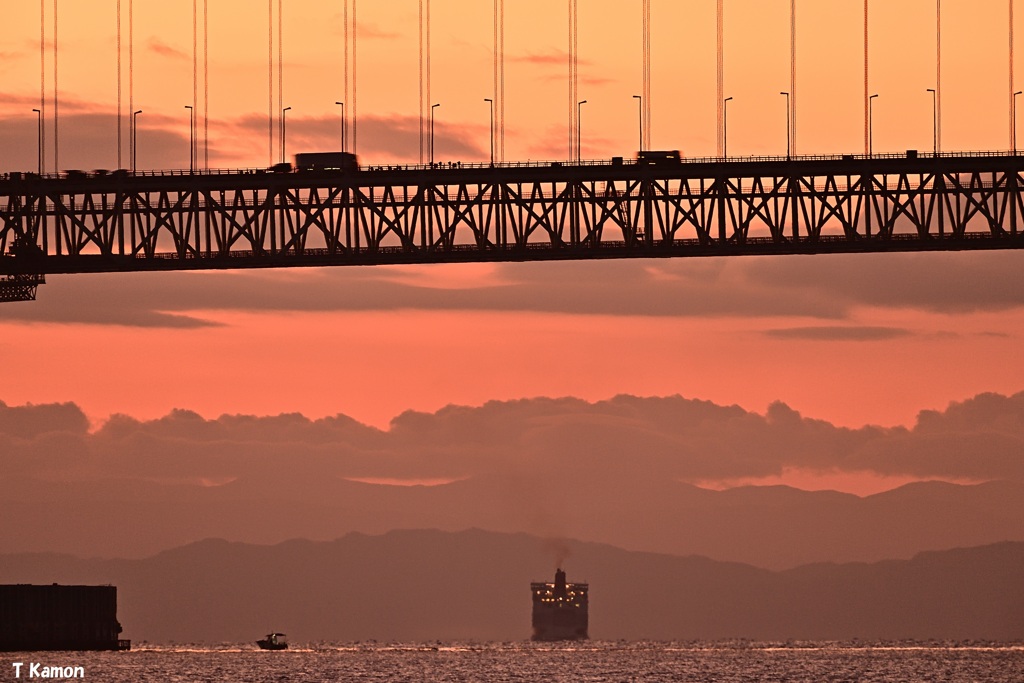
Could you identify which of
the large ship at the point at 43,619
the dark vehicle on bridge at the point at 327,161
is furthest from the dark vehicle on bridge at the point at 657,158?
the large ship at the point at 43,619

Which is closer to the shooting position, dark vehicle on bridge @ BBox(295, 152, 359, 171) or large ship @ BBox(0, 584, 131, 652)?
dark vehicle on bridge @ BBox(295, 152, 359, 171)

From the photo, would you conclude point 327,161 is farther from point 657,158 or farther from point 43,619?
point 43,619

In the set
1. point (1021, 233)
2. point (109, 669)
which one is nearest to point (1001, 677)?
point (109, 669)

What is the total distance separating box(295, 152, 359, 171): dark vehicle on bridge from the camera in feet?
380

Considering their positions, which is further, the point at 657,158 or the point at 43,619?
the point at 43,619

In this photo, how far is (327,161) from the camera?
116188mm

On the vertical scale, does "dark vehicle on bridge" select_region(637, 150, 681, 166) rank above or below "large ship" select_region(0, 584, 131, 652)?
above

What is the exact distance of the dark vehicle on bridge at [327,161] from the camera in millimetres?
115688

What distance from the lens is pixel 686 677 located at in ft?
636

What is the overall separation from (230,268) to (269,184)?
5137mm

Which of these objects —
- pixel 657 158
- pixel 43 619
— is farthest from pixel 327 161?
pixel 43 619

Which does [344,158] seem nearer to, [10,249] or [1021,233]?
[10,249]

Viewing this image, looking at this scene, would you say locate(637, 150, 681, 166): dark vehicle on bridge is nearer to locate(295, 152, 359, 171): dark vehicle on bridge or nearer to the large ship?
locate(295, 152, 359, 171): dark vehicle on bridge

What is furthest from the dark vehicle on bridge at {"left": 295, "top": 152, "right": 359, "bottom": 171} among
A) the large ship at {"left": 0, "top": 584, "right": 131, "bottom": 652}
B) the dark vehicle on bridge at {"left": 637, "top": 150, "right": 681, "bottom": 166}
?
the large ship at {"left": 0, "top": 584, "right": 131, "bottom": 652}
